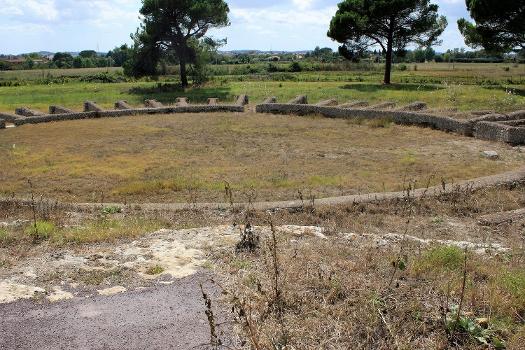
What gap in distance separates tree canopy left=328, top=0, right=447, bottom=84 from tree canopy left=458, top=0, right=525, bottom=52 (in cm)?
220

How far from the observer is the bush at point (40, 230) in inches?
231

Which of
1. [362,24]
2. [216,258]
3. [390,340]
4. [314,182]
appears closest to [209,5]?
[362,24]

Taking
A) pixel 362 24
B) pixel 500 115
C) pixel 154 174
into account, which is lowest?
pixel 154 174

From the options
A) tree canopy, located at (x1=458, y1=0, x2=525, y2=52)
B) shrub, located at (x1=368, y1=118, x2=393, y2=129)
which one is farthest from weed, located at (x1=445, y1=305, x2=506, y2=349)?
tree canopy, located at (x1=458, y1=0, x2=525, y2=52)

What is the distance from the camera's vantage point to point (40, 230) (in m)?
6.04

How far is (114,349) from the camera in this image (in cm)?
353

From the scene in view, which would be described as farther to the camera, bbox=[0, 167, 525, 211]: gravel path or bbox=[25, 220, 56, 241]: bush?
bbox=[0, 167, 525, 211]: gravel path

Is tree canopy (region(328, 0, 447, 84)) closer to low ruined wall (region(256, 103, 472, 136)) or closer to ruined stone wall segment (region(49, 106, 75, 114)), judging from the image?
low ruined wall (region(256, 103, 472, 136))

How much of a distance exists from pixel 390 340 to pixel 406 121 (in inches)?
537

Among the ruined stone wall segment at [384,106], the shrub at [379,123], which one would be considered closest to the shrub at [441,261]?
the shrub at [379,123]

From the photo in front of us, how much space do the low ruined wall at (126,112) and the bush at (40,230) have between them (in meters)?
13.4

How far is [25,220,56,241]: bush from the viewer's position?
231 inches

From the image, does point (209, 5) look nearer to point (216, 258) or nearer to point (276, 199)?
point (276, 199)

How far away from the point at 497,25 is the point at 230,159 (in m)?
18.1
